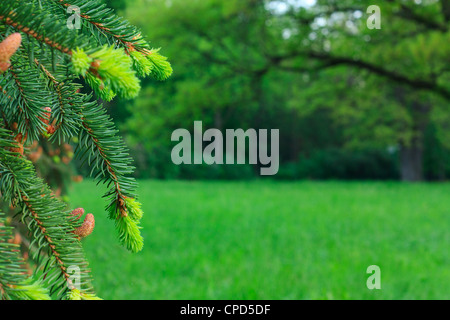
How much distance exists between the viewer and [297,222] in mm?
8773

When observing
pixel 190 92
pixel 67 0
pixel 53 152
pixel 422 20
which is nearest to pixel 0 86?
pixel 67 0

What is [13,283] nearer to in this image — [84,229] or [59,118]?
[84,229]

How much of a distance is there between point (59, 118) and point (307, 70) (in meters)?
15.6

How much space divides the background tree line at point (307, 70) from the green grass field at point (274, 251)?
462cm

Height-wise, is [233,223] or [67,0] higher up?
[67,0]

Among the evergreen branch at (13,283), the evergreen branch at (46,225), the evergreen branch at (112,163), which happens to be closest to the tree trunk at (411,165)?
the evergreen branch at (112,163)

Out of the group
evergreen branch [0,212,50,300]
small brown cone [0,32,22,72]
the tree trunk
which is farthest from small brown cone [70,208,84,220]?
the tree trunk

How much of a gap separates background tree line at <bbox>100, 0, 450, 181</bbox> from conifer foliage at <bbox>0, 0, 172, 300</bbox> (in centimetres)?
1098

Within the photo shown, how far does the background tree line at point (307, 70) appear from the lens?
573 inches

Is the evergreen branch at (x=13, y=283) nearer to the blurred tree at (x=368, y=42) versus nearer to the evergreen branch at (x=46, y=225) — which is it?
the evergreen branch at (x=46, y=225)

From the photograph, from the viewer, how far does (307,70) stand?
15945 millimetres

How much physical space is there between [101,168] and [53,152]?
290 centimetres

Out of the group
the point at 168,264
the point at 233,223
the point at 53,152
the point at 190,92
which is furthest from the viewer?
the point at 190,92
